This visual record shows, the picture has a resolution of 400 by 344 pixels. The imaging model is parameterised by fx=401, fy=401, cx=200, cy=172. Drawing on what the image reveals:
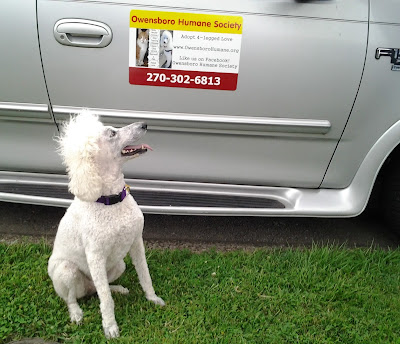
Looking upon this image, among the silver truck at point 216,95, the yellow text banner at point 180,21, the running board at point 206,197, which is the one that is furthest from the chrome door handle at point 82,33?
the running board at point 206,197

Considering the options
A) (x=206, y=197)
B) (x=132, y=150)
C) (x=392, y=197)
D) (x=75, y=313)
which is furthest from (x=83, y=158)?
(x=392, y=197)

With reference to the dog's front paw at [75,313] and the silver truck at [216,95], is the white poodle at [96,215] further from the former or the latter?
the silver truck at [216,95]

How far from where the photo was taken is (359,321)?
229cm

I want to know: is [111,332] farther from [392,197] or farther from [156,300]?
[392,197]

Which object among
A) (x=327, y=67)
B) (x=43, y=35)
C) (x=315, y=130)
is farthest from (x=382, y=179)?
(x=43, y=35)

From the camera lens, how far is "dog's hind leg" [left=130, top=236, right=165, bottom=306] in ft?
7.22

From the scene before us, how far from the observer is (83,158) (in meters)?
1.79

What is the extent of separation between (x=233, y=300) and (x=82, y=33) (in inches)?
71.4

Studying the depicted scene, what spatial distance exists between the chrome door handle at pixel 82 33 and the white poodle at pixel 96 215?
0.63 metres

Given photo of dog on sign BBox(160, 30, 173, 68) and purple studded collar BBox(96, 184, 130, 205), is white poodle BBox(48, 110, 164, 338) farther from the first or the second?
photo of dog on sign BBox(160, 30, 173, 68)

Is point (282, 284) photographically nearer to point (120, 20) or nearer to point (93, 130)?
point (93, 130)

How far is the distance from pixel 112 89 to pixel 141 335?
4.72ft

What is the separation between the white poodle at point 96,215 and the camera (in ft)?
5.93

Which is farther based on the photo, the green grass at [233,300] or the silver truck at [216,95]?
the silver truck at [216,95]
